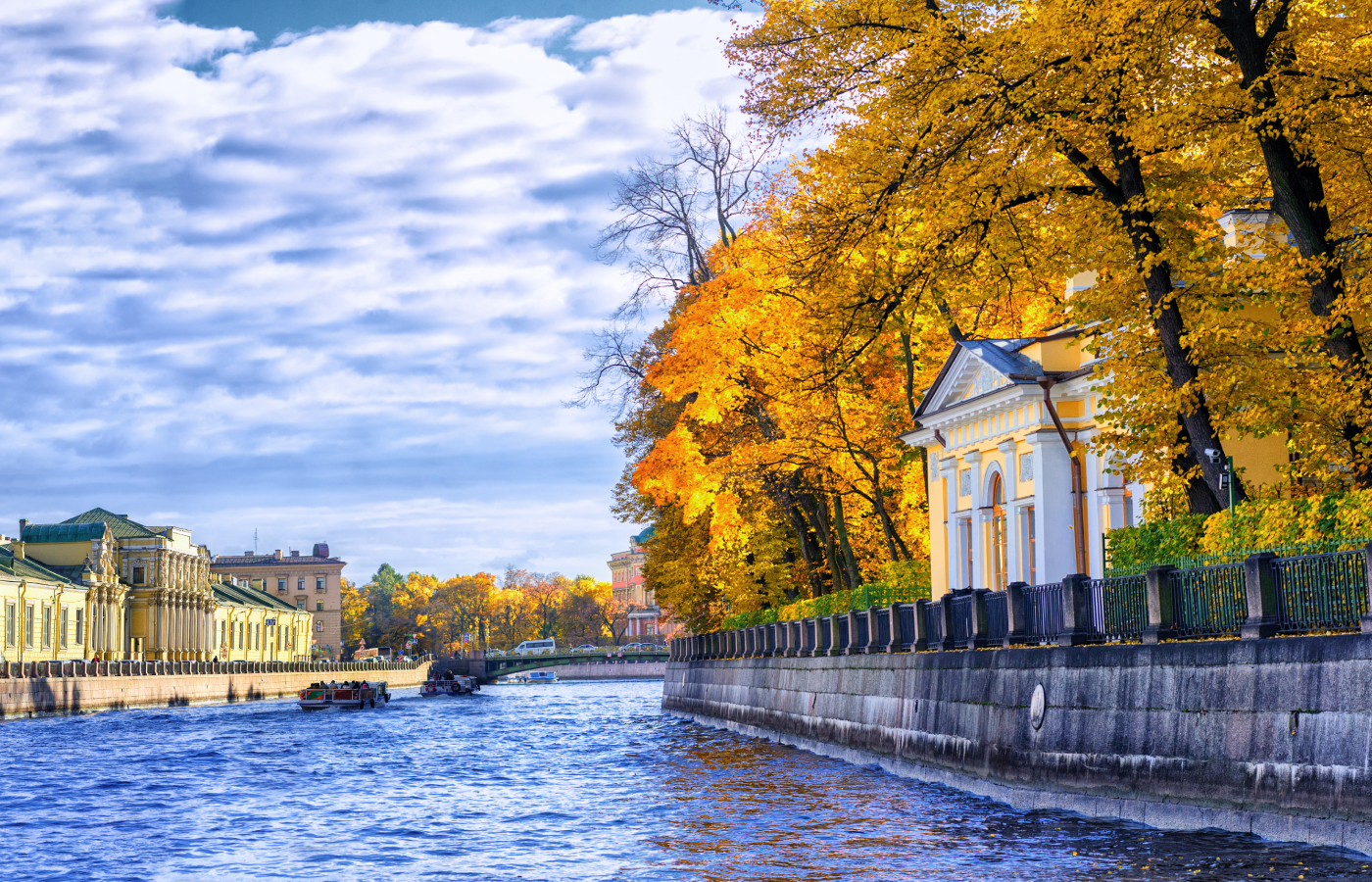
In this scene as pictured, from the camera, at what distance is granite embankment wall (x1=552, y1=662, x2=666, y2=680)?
157 meters

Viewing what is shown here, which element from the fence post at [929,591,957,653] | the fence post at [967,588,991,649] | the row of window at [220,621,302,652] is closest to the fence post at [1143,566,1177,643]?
the fence post at [967,588,991,649]

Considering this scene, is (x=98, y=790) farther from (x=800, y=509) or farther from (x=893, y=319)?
(x=800, y=509)

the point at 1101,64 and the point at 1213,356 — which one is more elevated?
the point at 1101,64

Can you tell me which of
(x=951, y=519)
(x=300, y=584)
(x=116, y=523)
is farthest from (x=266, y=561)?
(x=951, y=519)

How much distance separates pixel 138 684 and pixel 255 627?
217ft

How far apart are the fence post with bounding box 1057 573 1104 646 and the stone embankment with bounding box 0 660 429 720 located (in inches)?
1925

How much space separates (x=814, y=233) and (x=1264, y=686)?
10510 mm

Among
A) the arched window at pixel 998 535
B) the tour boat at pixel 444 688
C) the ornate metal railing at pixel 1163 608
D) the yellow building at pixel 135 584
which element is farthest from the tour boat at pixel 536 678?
the ornate metal railing at pixel 1163 608

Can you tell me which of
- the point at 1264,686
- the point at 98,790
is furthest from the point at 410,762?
the point at 1264,686

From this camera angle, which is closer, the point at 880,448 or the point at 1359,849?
the point at 1359,849

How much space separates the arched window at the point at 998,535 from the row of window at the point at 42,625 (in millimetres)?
61632

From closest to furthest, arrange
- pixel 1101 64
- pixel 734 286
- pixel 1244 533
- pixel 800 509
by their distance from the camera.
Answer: pixel 1244 533
pixel 1101 64
pixel 734 286
pixel 800 509

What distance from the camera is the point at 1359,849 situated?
1412 centimetres

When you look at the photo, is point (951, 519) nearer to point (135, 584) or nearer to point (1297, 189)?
point (1297, 189)
